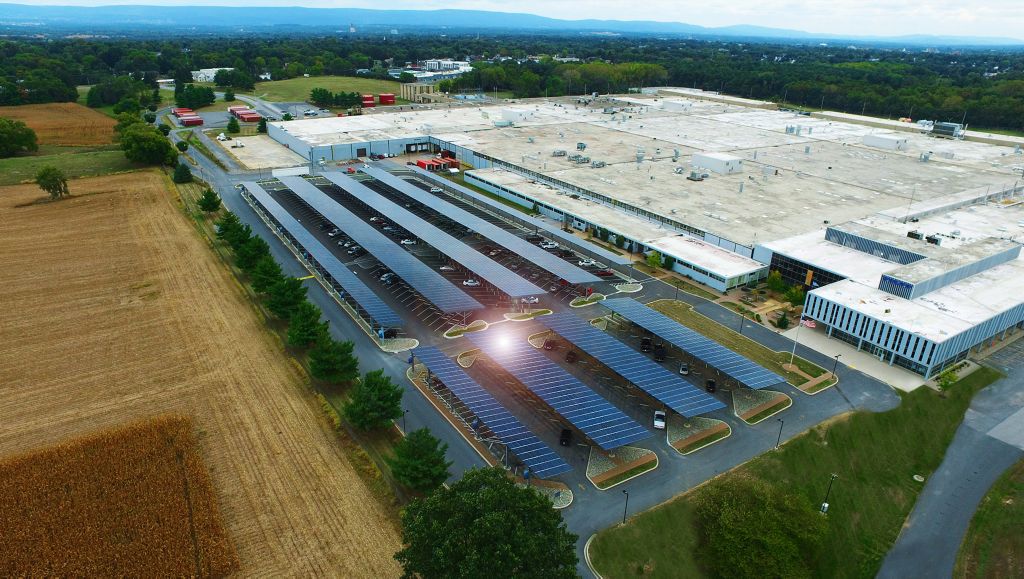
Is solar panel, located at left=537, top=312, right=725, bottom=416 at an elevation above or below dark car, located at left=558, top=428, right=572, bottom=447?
above

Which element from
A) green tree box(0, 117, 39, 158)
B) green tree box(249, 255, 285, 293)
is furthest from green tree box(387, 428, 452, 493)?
green tree box(0, 117, 39, 158)

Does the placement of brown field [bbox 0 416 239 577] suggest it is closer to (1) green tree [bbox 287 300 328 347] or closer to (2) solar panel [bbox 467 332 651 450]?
(1) green tree [bbox 287 300 328 347]

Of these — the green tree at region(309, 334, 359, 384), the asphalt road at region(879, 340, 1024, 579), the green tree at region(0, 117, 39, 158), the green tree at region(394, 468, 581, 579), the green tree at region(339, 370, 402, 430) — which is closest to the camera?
the green tree at region(394, 468, 581, 579)

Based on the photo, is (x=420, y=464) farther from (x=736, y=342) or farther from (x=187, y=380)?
(x=736, y=342)

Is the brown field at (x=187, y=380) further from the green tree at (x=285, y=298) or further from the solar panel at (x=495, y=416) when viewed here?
the solar panel at (x=495, y=416)

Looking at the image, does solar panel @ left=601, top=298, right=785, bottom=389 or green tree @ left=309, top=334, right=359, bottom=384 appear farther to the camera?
solar panel @ left=601, top=298, right=785, bottom=389

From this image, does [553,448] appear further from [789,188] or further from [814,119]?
[814,119]
